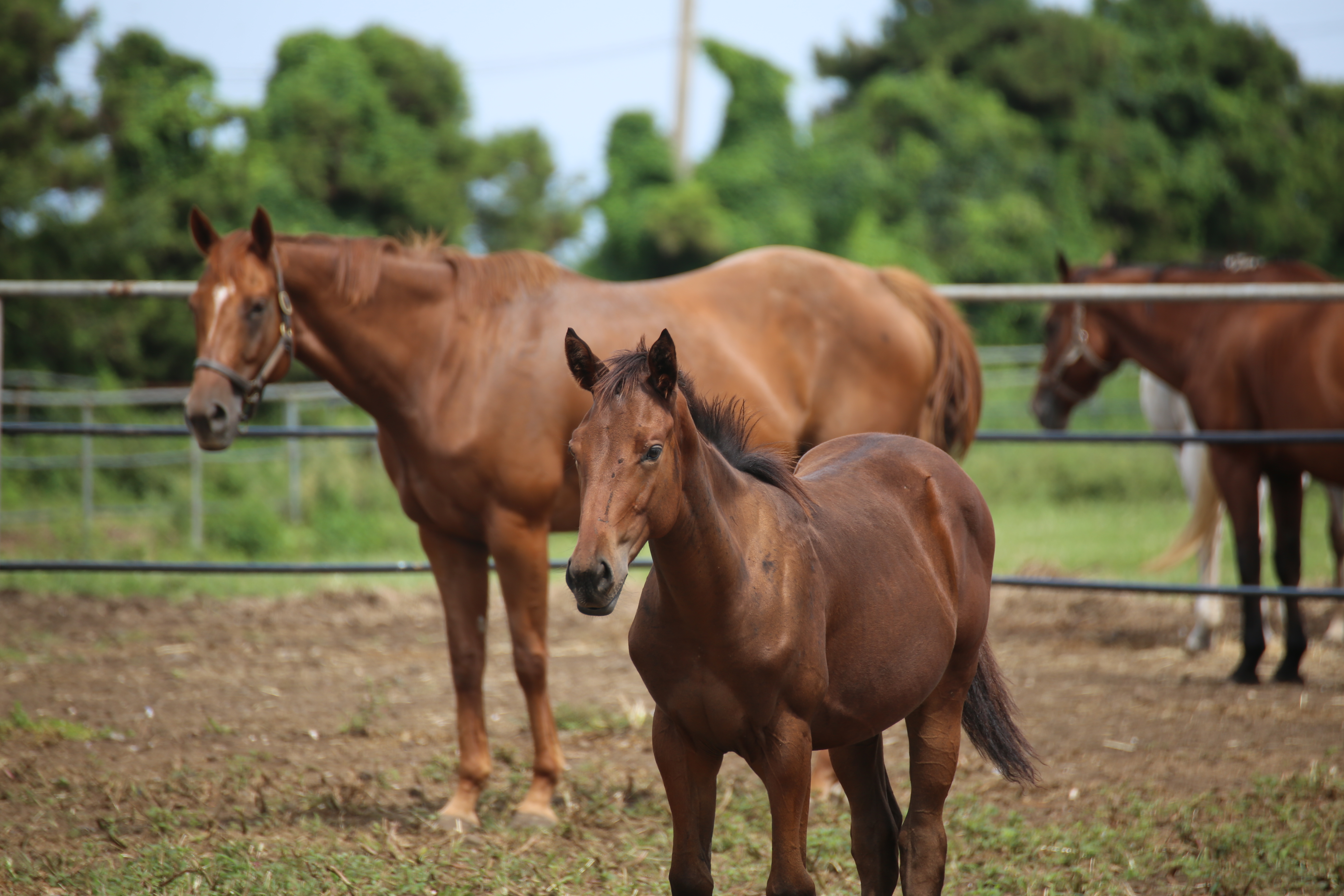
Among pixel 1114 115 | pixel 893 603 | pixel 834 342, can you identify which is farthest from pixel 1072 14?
pixel 893 603

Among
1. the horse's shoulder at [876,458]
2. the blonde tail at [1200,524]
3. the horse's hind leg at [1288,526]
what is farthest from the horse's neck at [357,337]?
the blonde tail at [1200,524]

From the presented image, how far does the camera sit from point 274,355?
3.60m

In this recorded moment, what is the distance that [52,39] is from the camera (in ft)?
39.8

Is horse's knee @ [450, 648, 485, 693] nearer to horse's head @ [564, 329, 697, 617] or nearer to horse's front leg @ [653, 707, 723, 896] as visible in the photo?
horse's front leg @ [653, 707, 723, 896]

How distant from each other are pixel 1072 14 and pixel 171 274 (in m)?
18.6

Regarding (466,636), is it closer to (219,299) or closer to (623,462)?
(219,299)

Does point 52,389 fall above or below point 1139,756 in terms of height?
above

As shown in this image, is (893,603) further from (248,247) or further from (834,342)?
(248,247)

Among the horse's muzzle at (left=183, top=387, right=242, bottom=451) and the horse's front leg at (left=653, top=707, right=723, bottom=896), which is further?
the horse's muzzle at (left=183, top=387, right=242, bottom=451)

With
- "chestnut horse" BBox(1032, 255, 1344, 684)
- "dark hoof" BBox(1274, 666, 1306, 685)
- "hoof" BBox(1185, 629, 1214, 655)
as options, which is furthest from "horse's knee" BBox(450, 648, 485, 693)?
"hoof" BBox(1185, 629, 1214, 655)

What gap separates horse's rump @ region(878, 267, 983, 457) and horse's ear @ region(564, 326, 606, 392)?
8.49ft

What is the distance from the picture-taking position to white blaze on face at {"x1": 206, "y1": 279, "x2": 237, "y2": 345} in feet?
11.5

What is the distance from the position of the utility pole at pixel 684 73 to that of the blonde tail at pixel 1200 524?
12.9m

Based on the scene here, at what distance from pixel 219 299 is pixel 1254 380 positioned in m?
4.84
